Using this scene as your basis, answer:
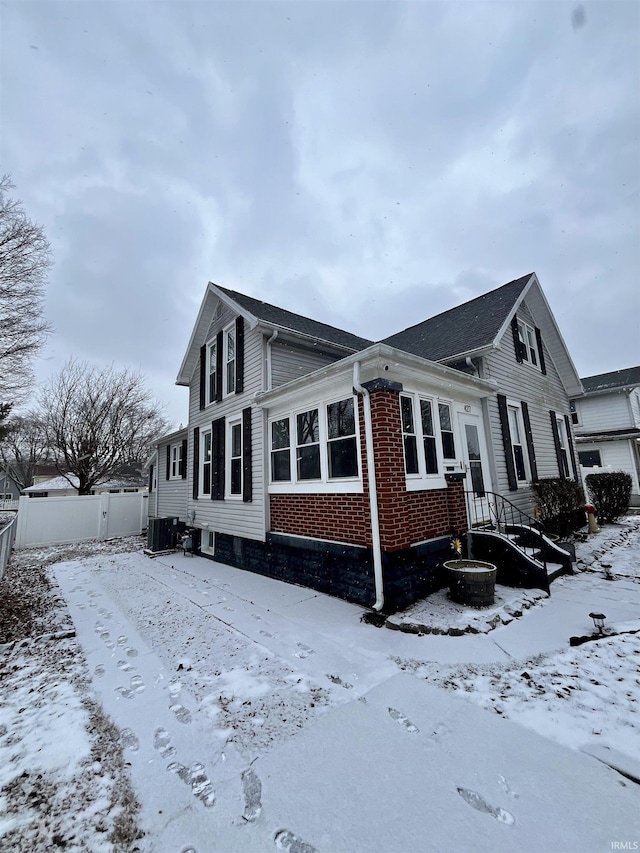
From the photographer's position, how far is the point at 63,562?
9.60m

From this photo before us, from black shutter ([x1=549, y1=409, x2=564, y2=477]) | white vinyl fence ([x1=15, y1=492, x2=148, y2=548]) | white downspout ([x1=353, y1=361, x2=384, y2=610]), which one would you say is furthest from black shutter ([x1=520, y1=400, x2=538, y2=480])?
white vinyl fence ([x1=15, y1=492, x2=148, y2=548])

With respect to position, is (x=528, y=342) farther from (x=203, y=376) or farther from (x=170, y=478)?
(x=170, y=478)

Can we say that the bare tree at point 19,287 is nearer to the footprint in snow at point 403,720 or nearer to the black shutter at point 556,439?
the footprint in snow at point 403,720

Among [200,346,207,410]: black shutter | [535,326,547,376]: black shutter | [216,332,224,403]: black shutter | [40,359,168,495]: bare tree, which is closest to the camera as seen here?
[216,332,224,403]: black shutter

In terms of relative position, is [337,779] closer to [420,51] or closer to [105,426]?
[420,51]

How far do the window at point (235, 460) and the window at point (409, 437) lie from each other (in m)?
4.43

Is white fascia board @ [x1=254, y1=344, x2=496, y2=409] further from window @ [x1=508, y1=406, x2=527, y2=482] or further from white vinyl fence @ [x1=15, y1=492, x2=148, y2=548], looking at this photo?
white vinyl fence @ [x1=15, y1=492, x2=148, y2=548]

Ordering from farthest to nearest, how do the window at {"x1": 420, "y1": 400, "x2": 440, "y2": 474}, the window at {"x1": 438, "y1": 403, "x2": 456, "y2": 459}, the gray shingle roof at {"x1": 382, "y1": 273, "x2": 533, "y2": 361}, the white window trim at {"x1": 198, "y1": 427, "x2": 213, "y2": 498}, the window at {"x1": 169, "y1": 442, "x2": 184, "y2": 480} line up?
the window at {"x1": 169, "y1": 442, "x2": 184, "y2": 480}, the white window trim at {"x1": 198, "y1": 427, "x2": 213, "y2": 498}, the gray shingle roof at {"x1": 382, "y1": 273, "x2": 533, "y2": 361}, the window at {"x1": 438, "y1": 403, "x2": 456, "y2": 459}, the window at {"x1": 420, "y1": 400, "x2": 440, "y2": 474}

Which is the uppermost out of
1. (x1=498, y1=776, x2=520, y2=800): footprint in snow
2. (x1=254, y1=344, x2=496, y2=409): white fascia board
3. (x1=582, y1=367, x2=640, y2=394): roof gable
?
(x1=582, y1=367, x2=640, y2=394): roof gable

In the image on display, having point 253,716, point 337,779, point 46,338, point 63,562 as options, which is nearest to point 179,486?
point 63,562

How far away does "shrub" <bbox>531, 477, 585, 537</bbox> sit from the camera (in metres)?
8.38

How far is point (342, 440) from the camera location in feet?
19.9

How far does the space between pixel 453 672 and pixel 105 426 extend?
20853 mm

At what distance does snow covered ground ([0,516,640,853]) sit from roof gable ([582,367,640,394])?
16.7 meters
